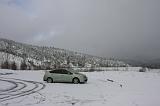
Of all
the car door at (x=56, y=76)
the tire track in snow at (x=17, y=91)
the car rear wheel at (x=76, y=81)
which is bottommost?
the tire track in snow at (x=17, y=91)

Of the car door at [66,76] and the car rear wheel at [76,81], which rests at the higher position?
the car door at [66,76]

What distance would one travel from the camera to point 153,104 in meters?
10.9

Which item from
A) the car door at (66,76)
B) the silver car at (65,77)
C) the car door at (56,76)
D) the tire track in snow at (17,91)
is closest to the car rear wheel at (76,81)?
the silver car at (65,77)

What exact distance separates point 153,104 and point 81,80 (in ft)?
44.8

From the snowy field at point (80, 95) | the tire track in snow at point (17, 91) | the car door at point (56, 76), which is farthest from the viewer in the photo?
the car door at point (56, 76)

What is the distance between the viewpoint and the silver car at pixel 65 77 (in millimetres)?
24234

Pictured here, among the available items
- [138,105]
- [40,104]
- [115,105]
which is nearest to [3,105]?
[40,104]

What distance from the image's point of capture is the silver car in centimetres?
2423

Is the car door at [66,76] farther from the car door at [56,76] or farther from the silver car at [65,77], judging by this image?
the car door at [56,76]

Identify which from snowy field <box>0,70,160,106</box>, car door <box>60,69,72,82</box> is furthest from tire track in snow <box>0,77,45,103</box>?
car door <box>60,69,72,82</box>

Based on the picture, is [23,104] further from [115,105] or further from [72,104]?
[115,105]

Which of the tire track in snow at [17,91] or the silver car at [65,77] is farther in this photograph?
the silver car at [65,77]

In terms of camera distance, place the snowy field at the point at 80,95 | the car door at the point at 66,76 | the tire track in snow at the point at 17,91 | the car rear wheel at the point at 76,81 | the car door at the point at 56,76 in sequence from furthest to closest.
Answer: the car door at the point at 56,76
the car door at the point at 66,76
the car rear wheel at the point at 76,81
the tire track in snow at the point at 17,91
the snowy field at the point at 80,95

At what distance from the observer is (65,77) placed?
81.2 feet
